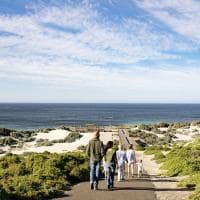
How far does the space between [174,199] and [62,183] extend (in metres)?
4.37

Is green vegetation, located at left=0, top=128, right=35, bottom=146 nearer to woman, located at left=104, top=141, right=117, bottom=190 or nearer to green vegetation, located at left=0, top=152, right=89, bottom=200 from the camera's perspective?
green vegetation, located at left=0, top=152, right=89, bottom=200

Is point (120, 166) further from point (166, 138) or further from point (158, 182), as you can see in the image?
point (166, 138)

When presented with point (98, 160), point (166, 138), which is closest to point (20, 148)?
point (166, 138)

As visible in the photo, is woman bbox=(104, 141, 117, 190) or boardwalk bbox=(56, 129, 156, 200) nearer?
boardwalk bbox=(56, 129, 156, 200)

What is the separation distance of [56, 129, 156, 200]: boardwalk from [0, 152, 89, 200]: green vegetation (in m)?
0.62

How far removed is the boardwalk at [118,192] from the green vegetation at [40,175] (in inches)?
24.3

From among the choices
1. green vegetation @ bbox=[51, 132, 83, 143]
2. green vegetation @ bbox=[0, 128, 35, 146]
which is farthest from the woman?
green vegetation @ bbox=[51, 132, 83, 143]

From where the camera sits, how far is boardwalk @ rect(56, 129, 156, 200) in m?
14.6

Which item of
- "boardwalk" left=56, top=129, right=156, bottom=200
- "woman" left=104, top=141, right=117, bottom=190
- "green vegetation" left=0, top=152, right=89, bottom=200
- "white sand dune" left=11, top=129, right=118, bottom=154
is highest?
"woman" left=104, top=141, right=117, bottom=190

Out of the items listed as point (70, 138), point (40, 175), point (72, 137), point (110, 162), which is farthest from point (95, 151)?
point (72, 137)

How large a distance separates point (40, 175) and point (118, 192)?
3.49 metres

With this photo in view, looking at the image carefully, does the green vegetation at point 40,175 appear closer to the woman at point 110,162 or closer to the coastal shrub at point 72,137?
the woman at point 110,162

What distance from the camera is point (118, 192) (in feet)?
50.8

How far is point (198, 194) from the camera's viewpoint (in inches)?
555
